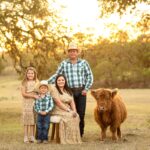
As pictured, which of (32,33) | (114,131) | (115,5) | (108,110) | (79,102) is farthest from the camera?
(32,33)

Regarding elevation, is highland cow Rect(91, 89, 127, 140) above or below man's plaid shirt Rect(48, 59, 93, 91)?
below

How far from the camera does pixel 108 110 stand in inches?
436

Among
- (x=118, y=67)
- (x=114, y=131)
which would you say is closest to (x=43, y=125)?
(x=114, y=131)

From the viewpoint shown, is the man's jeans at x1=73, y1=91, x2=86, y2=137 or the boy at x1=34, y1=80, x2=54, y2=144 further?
the man's jeans at x1=73, y1=91, x2=86, y2=137

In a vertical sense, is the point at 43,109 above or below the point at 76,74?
below

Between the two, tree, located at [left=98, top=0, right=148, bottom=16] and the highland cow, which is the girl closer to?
the highland cow

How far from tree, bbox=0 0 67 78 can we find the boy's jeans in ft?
33.7


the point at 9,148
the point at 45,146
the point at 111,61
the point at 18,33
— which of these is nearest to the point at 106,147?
the point at 45,146

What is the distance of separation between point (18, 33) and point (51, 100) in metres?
11.1

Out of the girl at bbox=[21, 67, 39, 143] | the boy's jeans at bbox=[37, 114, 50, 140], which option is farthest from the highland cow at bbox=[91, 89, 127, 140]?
the girl at bbox=[21, 67, 39, 143]

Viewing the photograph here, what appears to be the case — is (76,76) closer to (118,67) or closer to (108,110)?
(108,110)

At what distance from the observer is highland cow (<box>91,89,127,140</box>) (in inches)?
424

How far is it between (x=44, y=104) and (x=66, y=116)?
1.80 ft

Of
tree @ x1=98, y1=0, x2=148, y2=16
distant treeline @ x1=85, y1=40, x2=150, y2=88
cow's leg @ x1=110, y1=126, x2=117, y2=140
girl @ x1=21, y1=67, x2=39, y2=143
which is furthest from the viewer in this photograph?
distant treeline @ x1=85, y1=40, x2=150, y2=88
